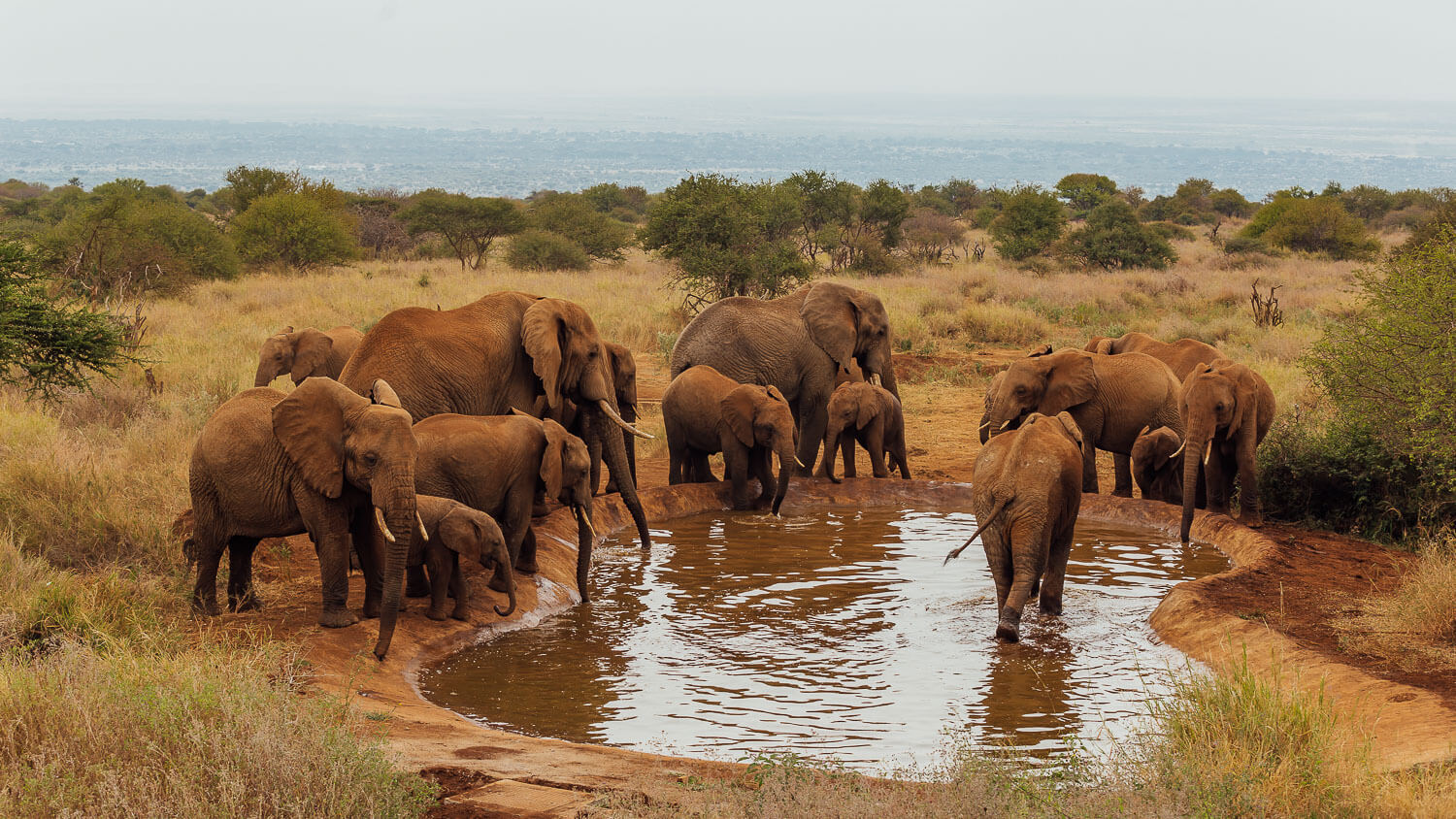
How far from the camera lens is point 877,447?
13500 millimetres

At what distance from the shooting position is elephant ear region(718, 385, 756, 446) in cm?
1223

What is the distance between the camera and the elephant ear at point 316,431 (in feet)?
24.5

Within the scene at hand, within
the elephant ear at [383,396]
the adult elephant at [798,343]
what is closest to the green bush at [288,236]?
the adult elephant at [798,343]

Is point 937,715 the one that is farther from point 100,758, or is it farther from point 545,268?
point 545,268

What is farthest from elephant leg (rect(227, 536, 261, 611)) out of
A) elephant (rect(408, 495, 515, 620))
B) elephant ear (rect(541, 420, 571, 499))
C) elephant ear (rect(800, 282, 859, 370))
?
elephant ear (rect(800, 282, 859, 370))

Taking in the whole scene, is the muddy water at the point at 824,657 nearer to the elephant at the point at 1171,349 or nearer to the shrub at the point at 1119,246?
the elephant at the point at 1171,349

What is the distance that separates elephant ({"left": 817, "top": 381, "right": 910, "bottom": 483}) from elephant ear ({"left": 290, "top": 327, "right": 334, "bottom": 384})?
5517 millimetres

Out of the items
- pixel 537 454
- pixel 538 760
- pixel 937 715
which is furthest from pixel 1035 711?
pixel 537 454

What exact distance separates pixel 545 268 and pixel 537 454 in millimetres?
29618

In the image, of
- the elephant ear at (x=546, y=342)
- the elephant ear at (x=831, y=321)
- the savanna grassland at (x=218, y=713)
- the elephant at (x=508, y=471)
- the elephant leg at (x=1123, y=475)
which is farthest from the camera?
the elephant ear at (x=831, y=321)

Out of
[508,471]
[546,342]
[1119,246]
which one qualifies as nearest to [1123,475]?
[546,342]

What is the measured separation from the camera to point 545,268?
3834 centimetres

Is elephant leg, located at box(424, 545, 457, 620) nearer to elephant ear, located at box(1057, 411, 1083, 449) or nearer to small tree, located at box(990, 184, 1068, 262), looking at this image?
elephant ear, located at box(1057, 411, 1083, 449)

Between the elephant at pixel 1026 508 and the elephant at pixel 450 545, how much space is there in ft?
9.68
